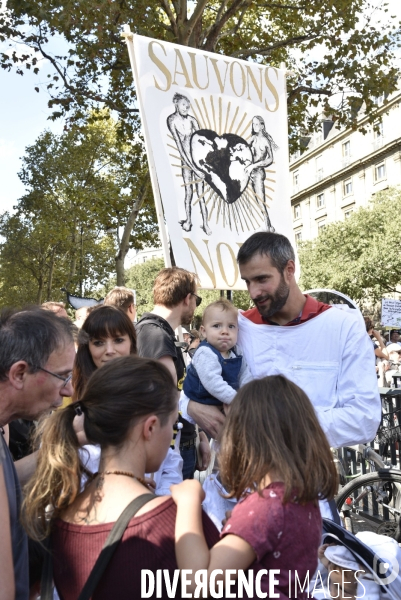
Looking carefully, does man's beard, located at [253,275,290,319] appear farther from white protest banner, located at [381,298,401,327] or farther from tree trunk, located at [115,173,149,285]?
tree trunk, located at [115,173,149,285]

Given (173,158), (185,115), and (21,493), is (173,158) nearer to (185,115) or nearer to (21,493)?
(185,115)

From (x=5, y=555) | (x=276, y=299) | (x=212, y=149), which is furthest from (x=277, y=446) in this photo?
(x=212, y=149)

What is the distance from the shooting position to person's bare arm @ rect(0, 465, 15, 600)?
5.16 ft

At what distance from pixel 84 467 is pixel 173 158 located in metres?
3.51

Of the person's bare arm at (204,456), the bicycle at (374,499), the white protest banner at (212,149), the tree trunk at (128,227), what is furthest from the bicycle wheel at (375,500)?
the tree trunk at (128,227)

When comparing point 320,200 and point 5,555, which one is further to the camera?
point 320,200

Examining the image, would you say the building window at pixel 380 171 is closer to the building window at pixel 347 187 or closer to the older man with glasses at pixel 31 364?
the building window at pixel 347 187

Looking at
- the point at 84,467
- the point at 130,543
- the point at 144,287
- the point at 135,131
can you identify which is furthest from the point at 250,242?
the point at 144,287

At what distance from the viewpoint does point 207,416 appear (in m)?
3.03

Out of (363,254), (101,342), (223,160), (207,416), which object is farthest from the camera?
(363,254)

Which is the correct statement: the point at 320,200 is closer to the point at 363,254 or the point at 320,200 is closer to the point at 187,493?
the point at 363,254

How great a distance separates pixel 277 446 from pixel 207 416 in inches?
49.8

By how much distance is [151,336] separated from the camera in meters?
3.63

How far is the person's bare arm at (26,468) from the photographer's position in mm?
2057
